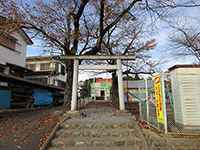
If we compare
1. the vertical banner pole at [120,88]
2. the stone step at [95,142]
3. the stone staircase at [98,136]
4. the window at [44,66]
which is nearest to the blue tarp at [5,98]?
the vertical banner pole at [120,88]

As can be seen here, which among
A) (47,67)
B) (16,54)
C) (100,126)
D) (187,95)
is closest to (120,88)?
(187,95)

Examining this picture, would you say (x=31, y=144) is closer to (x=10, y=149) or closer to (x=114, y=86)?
(x=10, y=149)

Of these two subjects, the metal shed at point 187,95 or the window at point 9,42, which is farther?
the window at point 9,42

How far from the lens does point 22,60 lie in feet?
86.8

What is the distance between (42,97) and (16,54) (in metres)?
5.10

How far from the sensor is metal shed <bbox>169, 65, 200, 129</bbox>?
10234 millimetres

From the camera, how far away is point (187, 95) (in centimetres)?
1045

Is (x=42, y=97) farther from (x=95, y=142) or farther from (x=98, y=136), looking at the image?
(x=95, y=142)

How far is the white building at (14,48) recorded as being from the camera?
22433 millimetres

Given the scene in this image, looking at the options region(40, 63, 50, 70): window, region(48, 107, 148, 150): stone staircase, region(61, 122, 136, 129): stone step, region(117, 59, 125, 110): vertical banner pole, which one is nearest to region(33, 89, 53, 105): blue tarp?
region(117, 59, 125, 110): vertical banner pole

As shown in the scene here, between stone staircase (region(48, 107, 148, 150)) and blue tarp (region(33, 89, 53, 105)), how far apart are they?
1371cm

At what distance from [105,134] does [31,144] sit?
2585mm

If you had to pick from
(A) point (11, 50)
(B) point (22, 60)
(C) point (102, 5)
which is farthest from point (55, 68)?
(C) point (102, 5)

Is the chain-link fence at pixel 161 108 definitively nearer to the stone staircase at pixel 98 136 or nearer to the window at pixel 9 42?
the stone staircase at pixel 98 136
